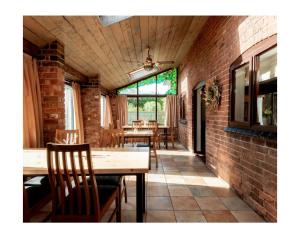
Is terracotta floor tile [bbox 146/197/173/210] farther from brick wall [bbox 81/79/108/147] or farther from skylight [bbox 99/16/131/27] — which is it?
brick wall [bbox 81/79/108/147]

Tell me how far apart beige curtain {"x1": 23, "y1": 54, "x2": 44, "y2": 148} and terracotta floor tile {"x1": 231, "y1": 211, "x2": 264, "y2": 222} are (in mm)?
2665

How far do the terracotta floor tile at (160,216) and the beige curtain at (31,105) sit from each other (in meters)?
1.81

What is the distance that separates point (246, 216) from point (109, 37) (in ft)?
11.2

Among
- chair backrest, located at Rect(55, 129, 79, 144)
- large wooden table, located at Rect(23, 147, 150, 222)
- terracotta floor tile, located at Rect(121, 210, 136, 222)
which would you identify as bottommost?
terracotta floor tile, located at Rect(121, 210, 136, 222)

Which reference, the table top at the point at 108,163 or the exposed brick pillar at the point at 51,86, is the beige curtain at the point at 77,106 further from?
the table top at the point at 108,163

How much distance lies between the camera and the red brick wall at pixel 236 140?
7.71 feet

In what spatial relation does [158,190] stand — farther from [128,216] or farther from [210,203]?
[128,216]

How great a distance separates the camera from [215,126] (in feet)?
13.7

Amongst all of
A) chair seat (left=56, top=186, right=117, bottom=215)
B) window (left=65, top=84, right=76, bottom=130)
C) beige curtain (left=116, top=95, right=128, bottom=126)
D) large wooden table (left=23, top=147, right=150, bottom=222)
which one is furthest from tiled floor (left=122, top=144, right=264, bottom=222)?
beige curtain (left=116, top=95, right=128, bottom=126)

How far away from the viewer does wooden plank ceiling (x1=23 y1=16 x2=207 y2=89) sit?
9.93 feet

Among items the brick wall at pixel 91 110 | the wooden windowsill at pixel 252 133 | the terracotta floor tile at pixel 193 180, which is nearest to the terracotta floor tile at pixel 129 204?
the terracotta floor tile at pixel 193 180
